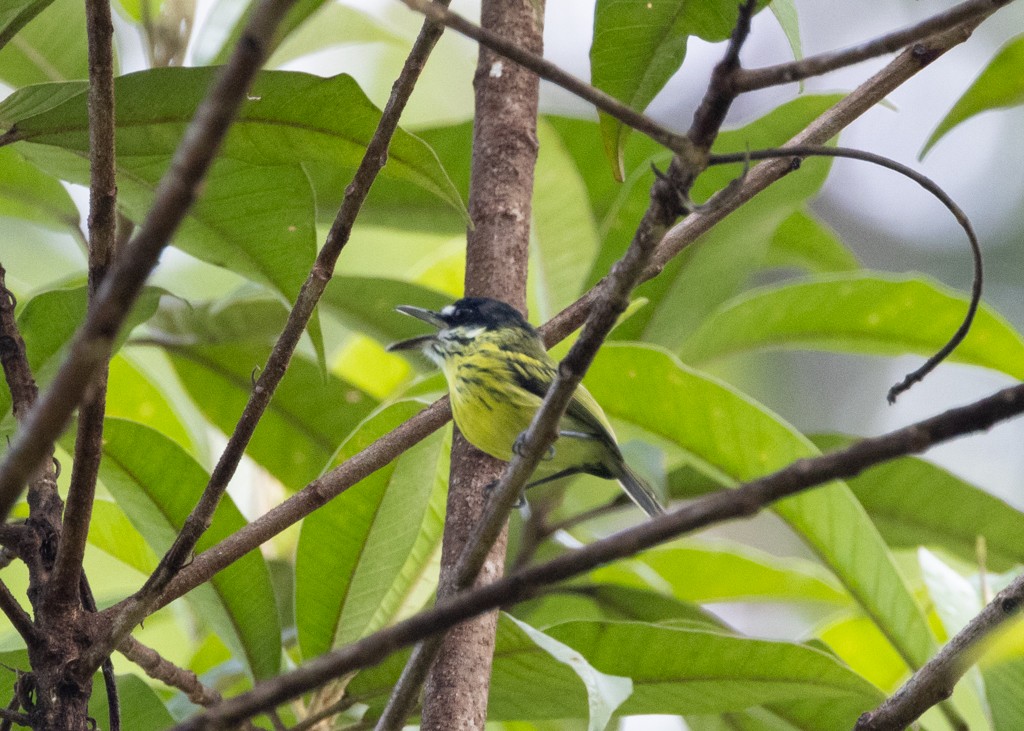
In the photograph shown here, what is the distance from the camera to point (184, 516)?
5.36 feet

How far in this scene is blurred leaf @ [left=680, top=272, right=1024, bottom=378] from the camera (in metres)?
2.04

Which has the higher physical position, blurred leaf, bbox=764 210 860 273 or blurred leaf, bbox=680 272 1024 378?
blurred leaf, bbox=764 210 860 273

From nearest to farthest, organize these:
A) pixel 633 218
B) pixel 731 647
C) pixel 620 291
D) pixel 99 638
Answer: pixel 620 291 < pixel 99 638 < pixel 731 647 < pixel 633 218

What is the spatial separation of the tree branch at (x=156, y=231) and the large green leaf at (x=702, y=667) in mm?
1053

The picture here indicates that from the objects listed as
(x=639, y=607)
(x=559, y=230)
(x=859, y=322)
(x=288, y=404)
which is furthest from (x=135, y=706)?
(x=859, y=322)

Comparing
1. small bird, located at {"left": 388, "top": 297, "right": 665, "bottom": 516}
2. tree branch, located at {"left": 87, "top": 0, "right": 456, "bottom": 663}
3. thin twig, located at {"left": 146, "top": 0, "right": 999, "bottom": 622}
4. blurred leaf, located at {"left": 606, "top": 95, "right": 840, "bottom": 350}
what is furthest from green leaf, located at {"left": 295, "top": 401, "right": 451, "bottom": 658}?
blurred leaf, located at {"left": 606, "top": 95, "right": 840, "bottom": 350}

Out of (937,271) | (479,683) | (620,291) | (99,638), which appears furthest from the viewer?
(937,271)

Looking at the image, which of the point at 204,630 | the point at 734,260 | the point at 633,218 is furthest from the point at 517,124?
the point at 204,630

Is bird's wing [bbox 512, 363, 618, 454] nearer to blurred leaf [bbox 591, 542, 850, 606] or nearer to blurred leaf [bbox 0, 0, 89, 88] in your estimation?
blurred leaf [bbox 591, 542, 850, 606]

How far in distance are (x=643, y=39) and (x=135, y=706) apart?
112 cm

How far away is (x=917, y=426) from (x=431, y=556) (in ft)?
4.27

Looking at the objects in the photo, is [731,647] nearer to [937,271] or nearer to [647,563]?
[647,563]

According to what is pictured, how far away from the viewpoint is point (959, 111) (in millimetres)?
1968

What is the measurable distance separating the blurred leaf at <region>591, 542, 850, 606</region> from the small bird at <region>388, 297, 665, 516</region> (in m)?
0.24
